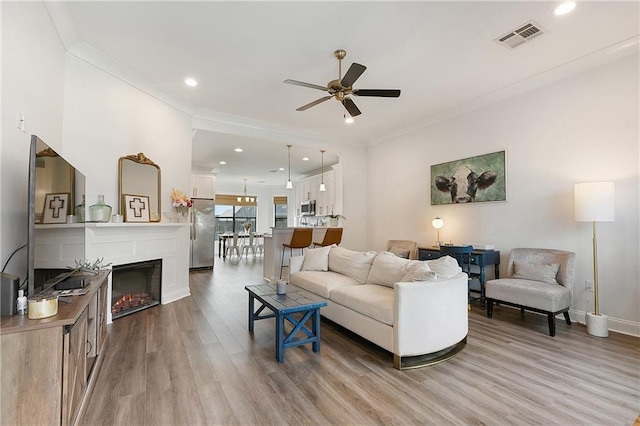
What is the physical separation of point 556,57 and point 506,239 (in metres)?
2.29

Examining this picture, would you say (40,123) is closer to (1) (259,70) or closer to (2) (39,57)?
(2) (39,57)

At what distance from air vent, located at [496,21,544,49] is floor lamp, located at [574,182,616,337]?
163 centimetres

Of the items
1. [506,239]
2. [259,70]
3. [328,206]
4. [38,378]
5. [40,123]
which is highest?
[259,70]

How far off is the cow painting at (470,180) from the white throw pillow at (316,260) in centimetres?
230

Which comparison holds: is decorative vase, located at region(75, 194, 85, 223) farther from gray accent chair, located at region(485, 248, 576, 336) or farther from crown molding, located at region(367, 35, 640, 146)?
crown molding, located at region(367, 35, 640, 146)

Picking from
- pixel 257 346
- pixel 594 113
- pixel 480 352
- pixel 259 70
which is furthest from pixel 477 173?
pixel 257 346

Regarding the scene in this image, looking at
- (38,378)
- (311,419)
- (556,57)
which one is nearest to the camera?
(38,378)

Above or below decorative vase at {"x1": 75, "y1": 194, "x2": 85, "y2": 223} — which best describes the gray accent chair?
below

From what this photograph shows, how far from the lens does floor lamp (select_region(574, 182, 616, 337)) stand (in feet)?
9.87

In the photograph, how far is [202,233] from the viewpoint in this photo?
7.55 metres

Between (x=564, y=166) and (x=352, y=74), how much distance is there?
2.89 m

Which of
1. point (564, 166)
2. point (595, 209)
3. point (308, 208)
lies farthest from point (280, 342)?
point (308, 208)

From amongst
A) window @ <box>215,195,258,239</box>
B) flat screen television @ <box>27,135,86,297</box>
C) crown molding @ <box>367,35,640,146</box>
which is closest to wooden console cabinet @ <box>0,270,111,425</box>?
flat screen television @ <box>27,135,86,297</box>

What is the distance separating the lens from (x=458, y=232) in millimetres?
4852
